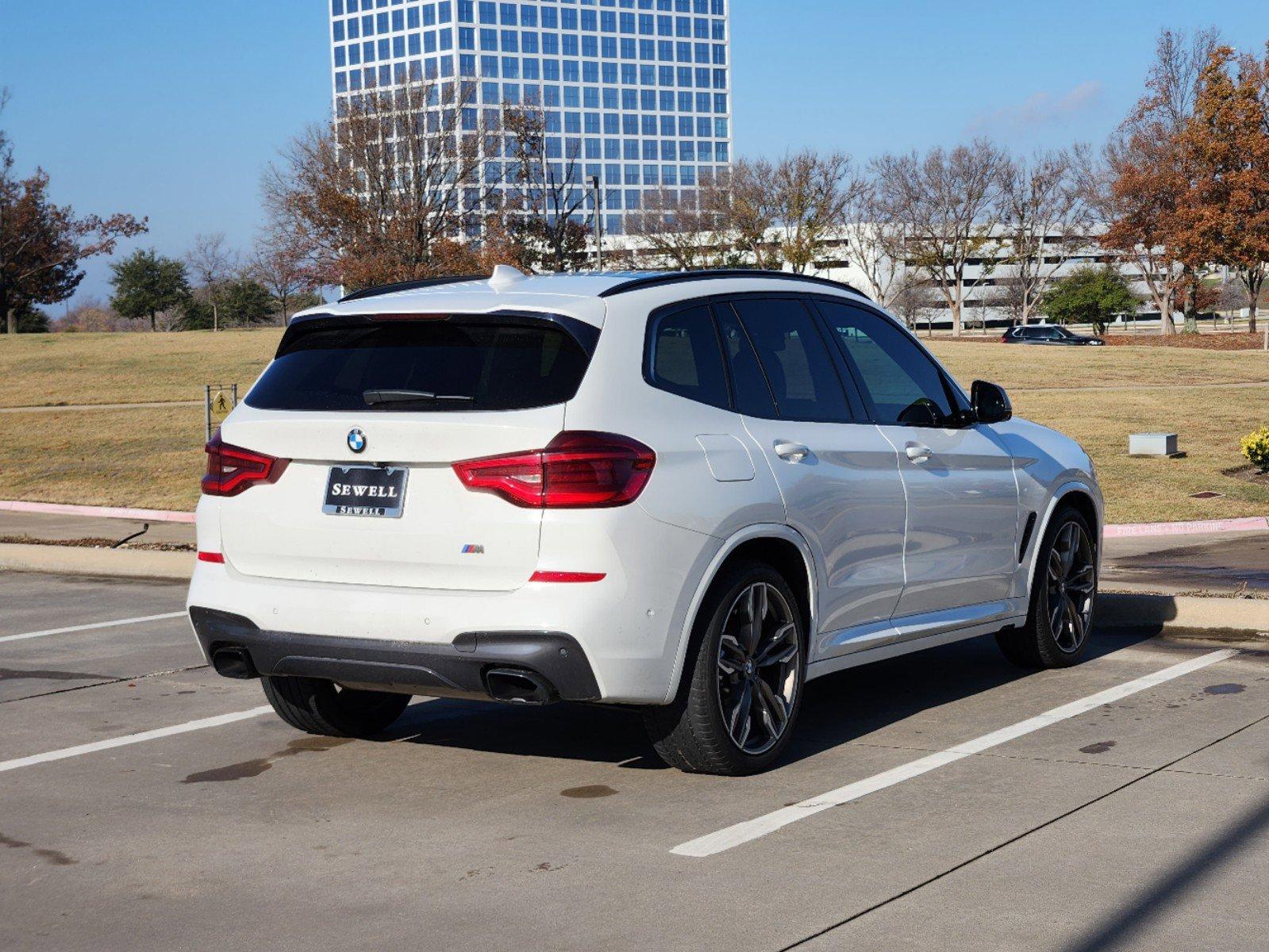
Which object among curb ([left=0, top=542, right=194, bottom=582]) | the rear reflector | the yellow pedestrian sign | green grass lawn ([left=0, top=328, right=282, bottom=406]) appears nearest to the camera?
the rear reflector

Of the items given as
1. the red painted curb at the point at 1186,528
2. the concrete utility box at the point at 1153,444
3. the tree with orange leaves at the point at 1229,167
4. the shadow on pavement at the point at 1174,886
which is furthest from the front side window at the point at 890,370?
the tree with orange leaves at the point at 1229,167

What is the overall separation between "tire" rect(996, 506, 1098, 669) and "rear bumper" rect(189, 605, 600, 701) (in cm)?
334

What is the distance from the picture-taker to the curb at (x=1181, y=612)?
8547 mm

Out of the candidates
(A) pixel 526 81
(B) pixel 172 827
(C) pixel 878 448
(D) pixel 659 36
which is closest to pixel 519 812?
(B) pixel 172 827

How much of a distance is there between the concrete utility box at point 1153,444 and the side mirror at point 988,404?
13.2 m

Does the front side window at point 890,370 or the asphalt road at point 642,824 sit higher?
the front side window at point 890,370

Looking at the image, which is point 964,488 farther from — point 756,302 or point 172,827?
→ point 172,827

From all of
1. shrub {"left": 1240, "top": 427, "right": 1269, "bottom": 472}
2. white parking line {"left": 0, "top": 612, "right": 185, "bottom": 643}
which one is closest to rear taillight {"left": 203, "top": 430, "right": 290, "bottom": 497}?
white parking line {"left": 0, "top": 612, "right": 185, "bottom": 643}

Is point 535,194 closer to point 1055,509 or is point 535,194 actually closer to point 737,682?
point 1055,509

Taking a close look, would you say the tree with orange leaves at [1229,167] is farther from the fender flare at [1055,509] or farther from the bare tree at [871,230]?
the fender flare at [1055,509]

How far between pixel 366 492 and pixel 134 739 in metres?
2.09

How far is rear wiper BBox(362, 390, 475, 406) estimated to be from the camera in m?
5.39

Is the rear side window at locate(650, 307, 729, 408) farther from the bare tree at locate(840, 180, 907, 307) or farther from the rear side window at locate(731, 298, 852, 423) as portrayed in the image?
the bare tree at locate(840, 180, 907, 307)

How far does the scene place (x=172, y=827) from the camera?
5.30 m
